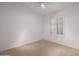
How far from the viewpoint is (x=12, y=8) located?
5.53ft

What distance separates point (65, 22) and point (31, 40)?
0.79m

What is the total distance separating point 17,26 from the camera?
1.74m

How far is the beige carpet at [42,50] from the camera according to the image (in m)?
1.71

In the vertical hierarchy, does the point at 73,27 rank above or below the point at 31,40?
above

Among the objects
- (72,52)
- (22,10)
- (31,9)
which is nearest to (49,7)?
(31,9)

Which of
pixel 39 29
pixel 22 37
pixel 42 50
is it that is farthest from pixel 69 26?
pixel 22 37

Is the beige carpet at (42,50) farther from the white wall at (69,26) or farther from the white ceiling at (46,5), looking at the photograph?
the white ceiling at (46,5)

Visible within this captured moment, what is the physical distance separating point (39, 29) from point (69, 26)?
24.2 inches

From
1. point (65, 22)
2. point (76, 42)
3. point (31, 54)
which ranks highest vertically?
point (65, 22)

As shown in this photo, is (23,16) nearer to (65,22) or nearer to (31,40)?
(31,40)

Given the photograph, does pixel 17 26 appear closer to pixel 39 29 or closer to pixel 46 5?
pixel 39 29

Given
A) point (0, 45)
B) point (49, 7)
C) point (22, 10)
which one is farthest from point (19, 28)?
point (49, 7)

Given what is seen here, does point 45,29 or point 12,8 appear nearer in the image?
point 12,8

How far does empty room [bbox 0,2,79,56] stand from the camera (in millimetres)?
Result: 1682
